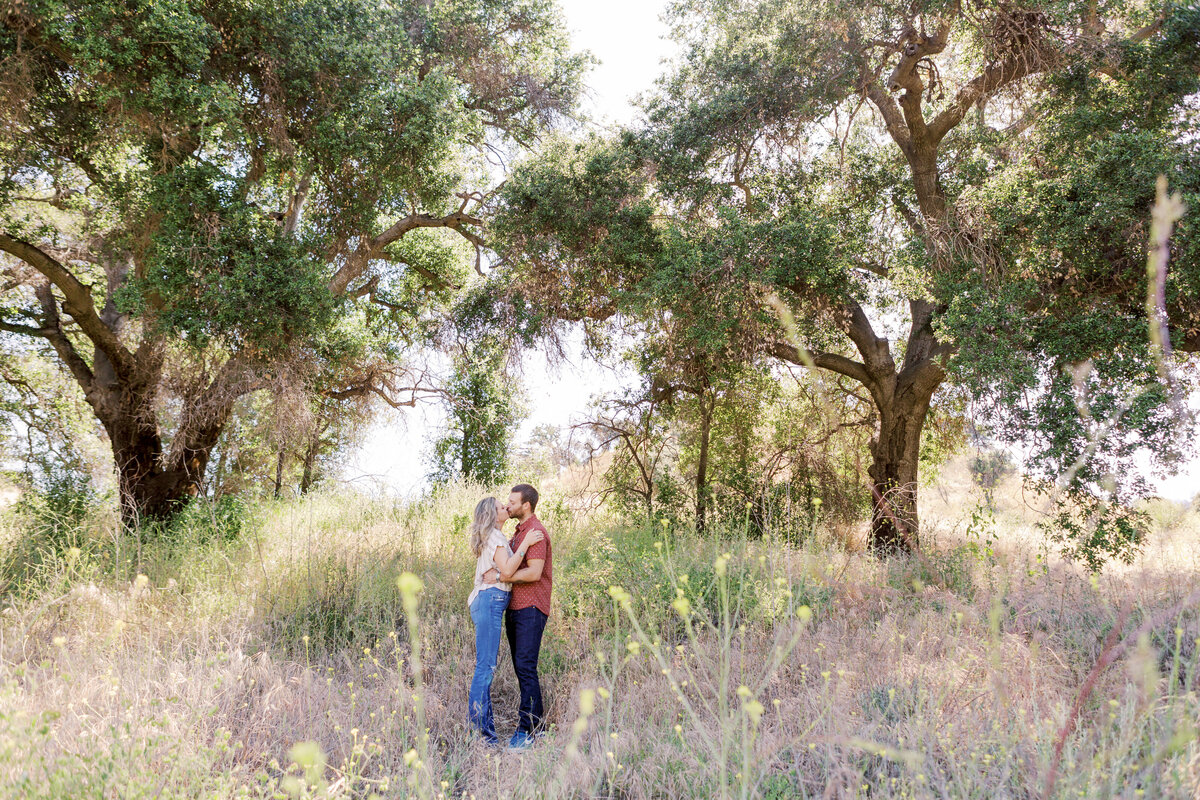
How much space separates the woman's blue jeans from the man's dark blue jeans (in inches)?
6.0

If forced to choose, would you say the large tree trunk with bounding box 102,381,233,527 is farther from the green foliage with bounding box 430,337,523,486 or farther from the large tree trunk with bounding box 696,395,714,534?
the large tree trunk with bounding box 696,395,714,534

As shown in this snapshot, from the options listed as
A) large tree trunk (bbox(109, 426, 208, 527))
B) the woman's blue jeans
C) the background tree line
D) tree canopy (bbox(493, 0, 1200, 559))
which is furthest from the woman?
large tree trunk (bbox(109, 426, 208, 527))

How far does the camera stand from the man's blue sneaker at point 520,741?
15.0ft

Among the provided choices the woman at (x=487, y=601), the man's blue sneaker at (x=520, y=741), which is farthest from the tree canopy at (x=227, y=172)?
the man's blue sneaker at (x=520, y=741)

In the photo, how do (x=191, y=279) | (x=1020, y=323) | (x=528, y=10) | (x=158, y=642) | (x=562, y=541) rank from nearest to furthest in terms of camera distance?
(x=158, y=642), (x=1020, y=323), (x=191, y=279), (x=562, y=541), (x=528, y=10)

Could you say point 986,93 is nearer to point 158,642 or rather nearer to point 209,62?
point 209,62

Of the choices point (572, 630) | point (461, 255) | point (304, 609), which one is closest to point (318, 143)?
point (461, 255)

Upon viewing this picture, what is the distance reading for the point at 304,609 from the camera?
676 cm

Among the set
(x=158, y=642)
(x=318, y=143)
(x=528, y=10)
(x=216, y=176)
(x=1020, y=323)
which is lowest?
(x=158, y=642)

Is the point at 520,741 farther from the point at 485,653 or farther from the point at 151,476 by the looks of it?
the point at 151,476

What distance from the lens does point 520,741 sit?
4738mm

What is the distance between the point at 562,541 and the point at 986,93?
934cm

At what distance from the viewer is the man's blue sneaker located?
15.0 feet

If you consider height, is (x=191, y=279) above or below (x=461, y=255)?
below
